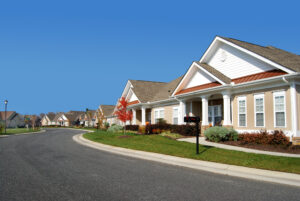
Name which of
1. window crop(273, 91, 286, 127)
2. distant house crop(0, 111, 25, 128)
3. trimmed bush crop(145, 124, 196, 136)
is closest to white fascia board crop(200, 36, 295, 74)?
window crop(273, 91, 286, 127)

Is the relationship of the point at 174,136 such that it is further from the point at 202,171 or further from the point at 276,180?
the point at 276,180

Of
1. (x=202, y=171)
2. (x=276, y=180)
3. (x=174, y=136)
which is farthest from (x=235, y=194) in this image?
(x=174, y=136)

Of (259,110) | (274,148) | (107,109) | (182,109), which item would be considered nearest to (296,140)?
(274,148)

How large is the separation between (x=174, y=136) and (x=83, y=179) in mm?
12838

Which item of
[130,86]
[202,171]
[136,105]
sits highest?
[130,86]

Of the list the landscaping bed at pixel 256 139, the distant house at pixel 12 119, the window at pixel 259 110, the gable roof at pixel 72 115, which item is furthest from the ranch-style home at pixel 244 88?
the distant house at pixel 12 119

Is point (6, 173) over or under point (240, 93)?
under

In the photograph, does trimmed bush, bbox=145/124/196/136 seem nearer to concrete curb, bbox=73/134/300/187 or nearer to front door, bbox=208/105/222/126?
front door, bbox=208/105/222/126

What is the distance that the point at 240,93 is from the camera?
56.2 feet

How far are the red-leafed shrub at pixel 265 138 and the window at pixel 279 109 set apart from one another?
29.1 inches

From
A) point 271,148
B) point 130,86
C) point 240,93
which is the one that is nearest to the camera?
point 271,148

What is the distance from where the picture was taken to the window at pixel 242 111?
1675cm

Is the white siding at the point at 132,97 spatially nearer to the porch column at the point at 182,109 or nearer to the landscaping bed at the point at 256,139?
the porch column at the point at 182,109

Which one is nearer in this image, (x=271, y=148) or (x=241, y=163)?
(x=241, y=163)
